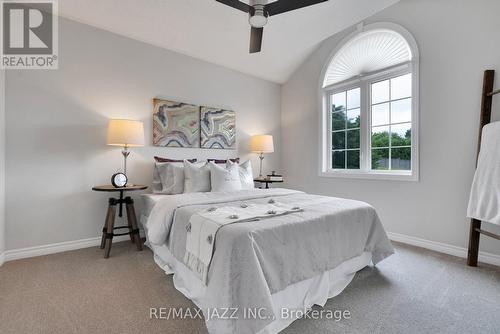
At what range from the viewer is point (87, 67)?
112 inches

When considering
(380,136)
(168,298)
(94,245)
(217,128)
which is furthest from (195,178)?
(380,136)

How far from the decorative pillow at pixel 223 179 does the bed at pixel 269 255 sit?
0.36m

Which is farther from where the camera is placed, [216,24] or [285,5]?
[216,24]

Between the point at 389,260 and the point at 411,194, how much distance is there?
97 cm

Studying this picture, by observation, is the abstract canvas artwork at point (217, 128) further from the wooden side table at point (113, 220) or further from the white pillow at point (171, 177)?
the wooden side table at point (113, 220)

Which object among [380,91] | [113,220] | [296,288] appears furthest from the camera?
[380,91]

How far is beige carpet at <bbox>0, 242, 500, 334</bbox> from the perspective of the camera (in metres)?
1.49

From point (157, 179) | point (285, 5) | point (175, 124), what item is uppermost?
point (285, 5)

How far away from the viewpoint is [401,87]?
3.14 metres

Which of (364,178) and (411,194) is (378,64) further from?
(411,194)

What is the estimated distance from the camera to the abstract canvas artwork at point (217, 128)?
3691 mm

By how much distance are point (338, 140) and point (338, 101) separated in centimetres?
64

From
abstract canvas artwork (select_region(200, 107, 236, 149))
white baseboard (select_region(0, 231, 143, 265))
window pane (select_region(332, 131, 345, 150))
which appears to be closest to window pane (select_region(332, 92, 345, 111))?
window pane (select_region(332, 131, 345, 150))

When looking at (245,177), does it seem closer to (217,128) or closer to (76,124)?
(217,128)
